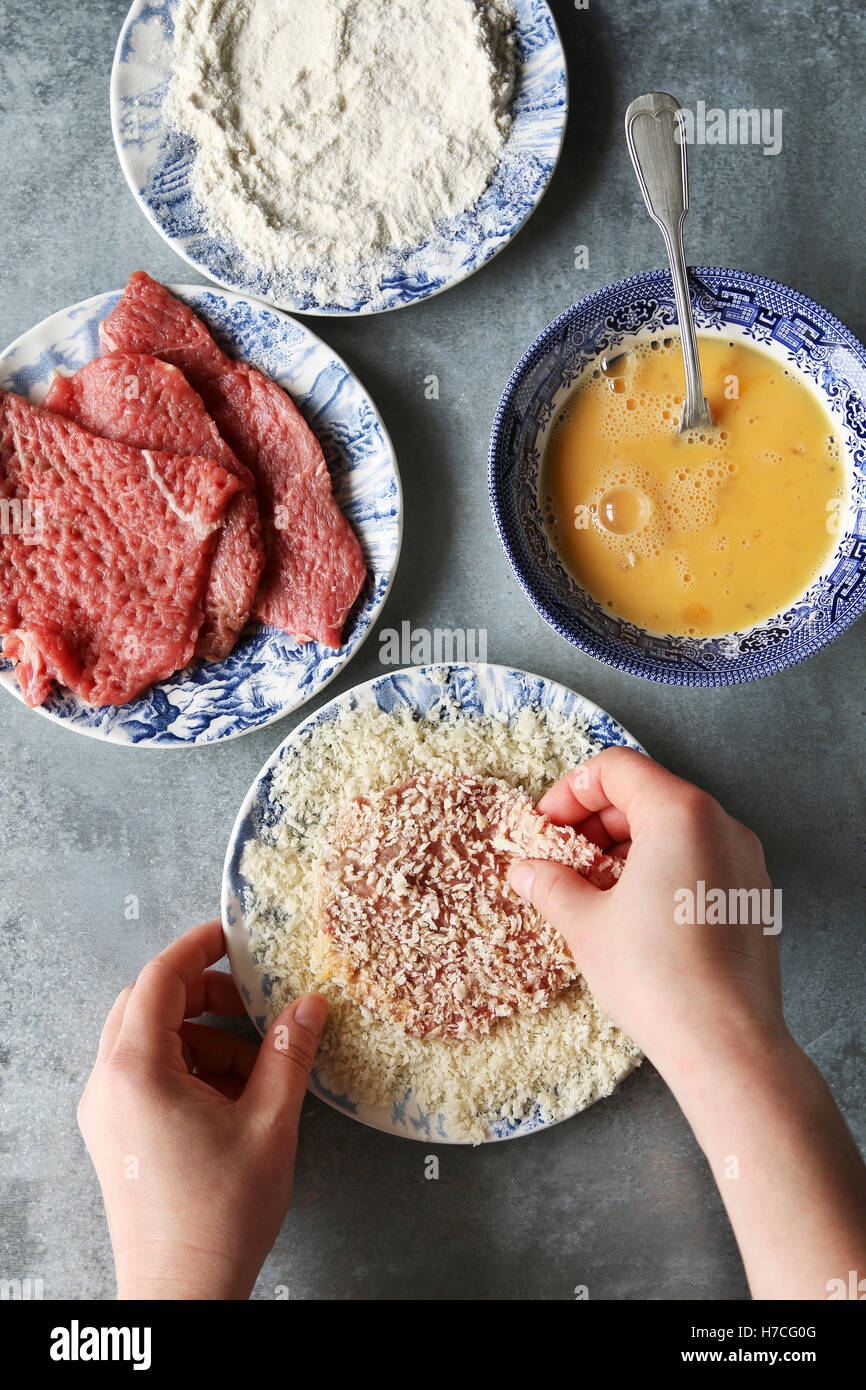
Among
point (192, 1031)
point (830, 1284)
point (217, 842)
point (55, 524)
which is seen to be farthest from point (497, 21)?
point (830, 1284)

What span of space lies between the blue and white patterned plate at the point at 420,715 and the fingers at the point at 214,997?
0.06m

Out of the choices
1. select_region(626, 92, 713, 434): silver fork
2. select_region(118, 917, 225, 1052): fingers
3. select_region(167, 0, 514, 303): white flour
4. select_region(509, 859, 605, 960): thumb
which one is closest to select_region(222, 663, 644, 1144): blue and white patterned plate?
select_region(118, 917, 225, 1052): fingers

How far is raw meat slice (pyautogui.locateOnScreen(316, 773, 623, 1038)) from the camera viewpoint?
158 centimetres

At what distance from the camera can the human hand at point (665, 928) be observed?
1291mm

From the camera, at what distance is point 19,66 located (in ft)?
5.88

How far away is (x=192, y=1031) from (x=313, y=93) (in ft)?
5.34

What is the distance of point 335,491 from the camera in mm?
1721

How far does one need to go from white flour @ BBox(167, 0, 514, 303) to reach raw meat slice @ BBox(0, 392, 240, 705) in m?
0.44

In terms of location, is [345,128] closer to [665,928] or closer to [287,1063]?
[665,928]

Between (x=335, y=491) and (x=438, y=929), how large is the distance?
0.78 m

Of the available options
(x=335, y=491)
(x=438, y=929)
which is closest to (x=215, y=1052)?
(x=438, y=929)

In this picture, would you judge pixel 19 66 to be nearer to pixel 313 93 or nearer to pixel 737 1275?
pixel 313 93

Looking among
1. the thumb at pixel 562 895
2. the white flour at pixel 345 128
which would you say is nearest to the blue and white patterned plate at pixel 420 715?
the thumb at pixel 562 895

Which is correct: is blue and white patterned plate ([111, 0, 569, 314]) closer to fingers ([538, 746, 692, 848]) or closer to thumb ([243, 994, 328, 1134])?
fingers ([538, 746, 692, 848])
